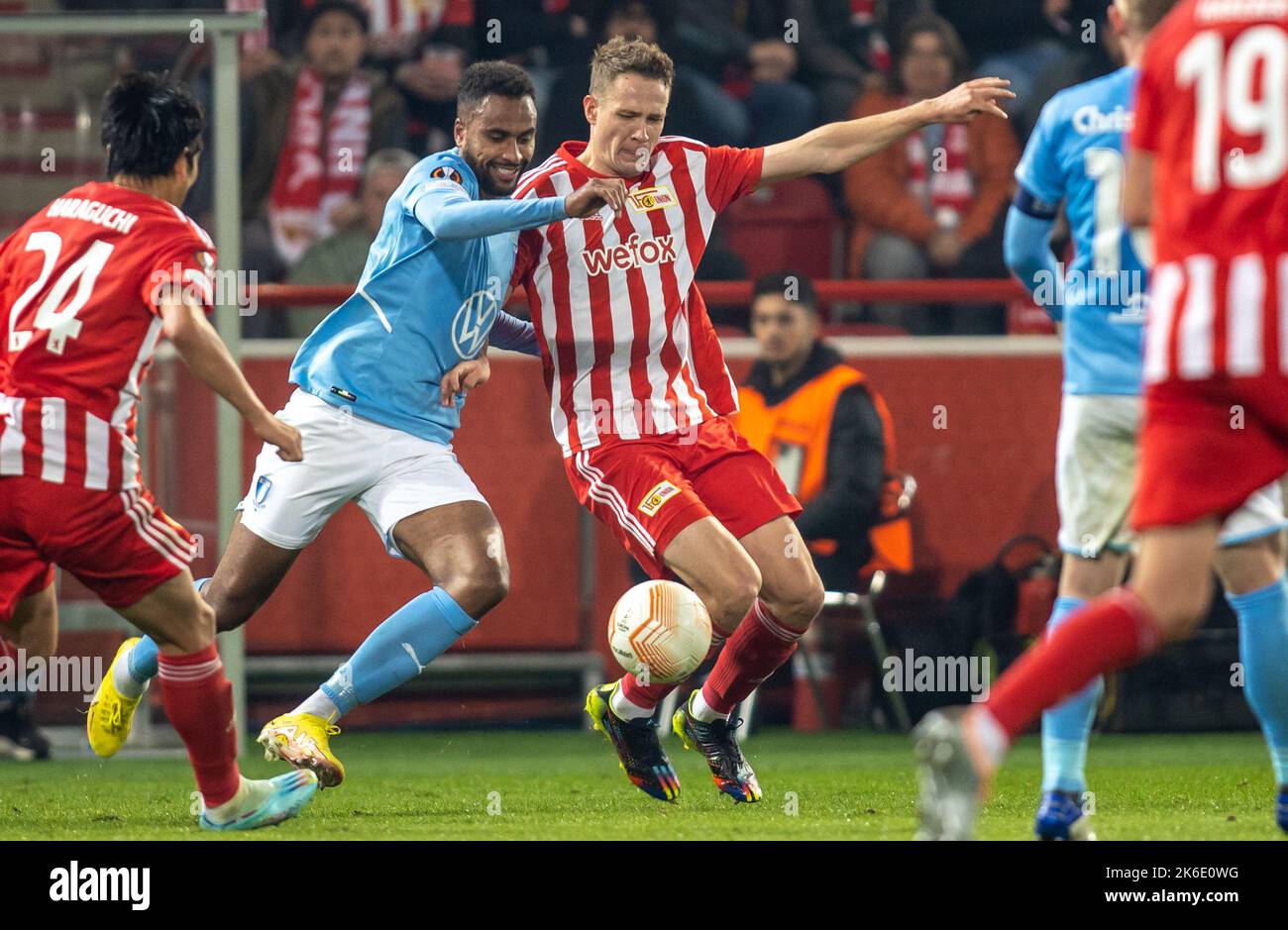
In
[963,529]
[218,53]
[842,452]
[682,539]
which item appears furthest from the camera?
[963,529]

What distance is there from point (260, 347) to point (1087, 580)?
5110mm

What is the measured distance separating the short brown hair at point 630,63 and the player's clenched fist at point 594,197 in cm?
67

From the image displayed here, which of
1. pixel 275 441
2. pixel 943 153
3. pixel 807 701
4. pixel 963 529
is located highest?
pixel 943 153

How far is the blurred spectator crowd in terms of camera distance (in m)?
9.84

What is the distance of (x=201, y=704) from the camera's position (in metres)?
Answer: 4.64

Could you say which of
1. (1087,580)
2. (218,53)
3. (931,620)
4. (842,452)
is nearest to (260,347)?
(218,53)

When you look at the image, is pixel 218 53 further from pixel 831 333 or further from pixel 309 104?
pixel 831 333

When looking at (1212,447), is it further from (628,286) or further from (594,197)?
(628,286)

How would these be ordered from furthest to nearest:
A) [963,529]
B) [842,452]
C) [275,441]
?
1. [963,529]
2. [842,452]
3. [275,441]

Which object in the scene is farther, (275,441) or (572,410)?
(572,410)

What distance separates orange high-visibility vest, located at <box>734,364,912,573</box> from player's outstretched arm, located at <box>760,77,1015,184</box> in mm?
2842

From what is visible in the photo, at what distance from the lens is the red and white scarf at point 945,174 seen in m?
10.3

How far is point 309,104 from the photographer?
9.99m
